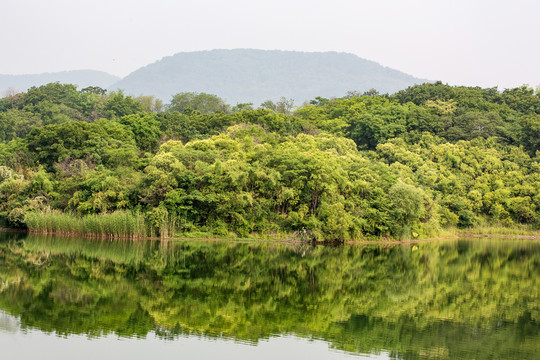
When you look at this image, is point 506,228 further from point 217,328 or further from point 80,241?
point 217,328

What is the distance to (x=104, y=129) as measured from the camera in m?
39.4

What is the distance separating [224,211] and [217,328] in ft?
64.5

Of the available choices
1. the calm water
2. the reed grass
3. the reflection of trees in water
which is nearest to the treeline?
the reed grass

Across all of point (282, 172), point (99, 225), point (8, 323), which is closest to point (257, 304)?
point (8, 323)

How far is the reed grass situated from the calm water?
12.3ft

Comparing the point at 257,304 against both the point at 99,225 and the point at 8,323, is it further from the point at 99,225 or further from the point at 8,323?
the point at 99,225

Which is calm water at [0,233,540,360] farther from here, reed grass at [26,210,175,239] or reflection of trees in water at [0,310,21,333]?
reed grass at [26,210,175,239]

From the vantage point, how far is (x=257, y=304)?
14.8 metres

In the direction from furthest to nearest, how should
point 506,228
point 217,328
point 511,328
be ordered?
point 506,228
point 511,328
point 217,328

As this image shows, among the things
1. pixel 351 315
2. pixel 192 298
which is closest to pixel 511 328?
pixel 351 315

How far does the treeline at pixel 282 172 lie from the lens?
31641 mm

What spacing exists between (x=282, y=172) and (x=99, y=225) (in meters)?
10.8

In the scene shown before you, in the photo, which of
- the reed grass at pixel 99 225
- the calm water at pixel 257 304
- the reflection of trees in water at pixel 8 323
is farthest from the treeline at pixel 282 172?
the reflection of trees in water at pixel 8 323

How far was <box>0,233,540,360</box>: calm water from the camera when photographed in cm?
1148
